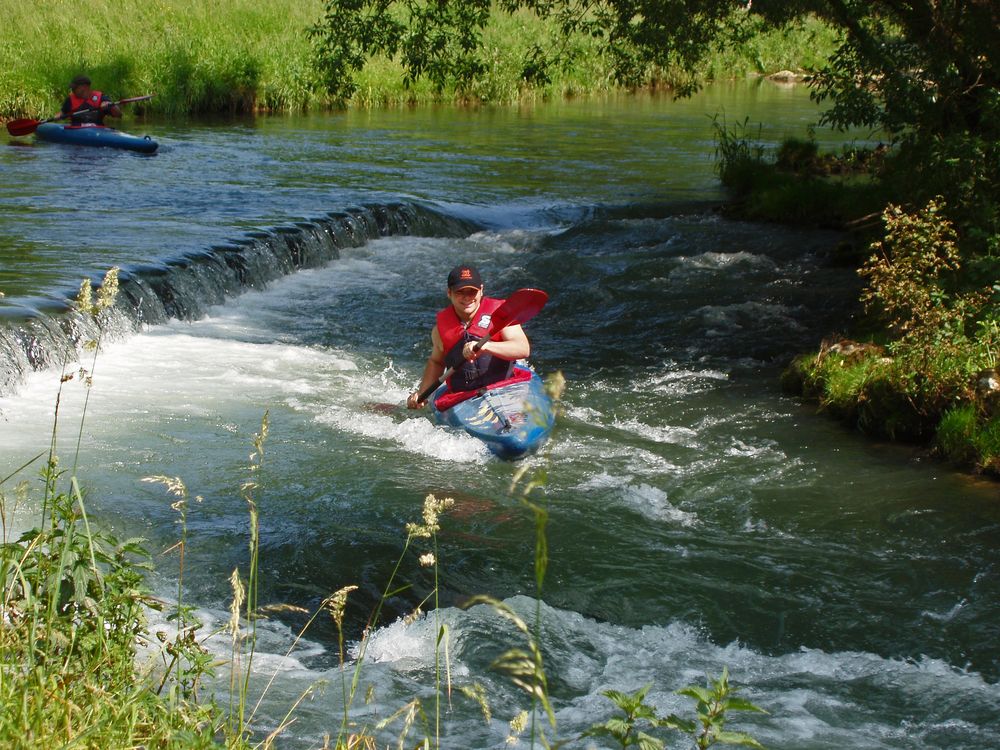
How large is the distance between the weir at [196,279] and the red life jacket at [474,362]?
2148mm

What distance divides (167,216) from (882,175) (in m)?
7.47

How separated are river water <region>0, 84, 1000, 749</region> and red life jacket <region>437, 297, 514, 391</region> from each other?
365 mm

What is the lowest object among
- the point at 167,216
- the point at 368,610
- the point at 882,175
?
the point at 368,610

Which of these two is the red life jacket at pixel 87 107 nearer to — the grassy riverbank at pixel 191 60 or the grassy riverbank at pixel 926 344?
the grassy riverbank at pixel 191 60

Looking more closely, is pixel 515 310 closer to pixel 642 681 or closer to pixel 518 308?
pixel 518 308

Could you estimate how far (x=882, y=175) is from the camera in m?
10.6

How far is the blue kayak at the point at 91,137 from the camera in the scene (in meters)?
16.6

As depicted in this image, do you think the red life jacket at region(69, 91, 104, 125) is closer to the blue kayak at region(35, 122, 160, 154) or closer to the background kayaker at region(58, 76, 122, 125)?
the background kayaker at region(58, 76, 122, 125)

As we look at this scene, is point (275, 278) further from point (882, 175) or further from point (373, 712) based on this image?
point (373, 712)

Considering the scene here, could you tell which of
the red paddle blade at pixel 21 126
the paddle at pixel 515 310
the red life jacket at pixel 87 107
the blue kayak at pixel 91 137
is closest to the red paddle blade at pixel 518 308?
the paddle at pixel 515 310

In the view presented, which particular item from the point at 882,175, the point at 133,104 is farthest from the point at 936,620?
the point at 133,104

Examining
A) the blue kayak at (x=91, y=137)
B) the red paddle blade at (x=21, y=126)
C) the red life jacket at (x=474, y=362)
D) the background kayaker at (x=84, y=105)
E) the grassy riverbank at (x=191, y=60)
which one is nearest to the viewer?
the red life jacket at (x=474, y=362)

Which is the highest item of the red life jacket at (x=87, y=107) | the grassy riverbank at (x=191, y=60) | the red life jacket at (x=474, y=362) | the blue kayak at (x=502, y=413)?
the grassy riverbank at (x=191, y=60)

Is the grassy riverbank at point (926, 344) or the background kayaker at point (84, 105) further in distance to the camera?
the background kayaker at point (84, 105)
